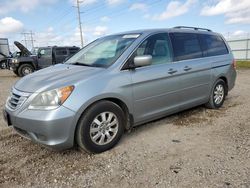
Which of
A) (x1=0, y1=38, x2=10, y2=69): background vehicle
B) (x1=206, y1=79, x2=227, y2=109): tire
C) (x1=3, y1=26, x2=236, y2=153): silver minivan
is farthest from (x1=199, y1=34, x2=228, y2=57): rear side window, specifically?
(x1=0, y1=38, x2=10, y2=69): background vehicle

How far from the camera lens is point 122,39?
4219 millimetres

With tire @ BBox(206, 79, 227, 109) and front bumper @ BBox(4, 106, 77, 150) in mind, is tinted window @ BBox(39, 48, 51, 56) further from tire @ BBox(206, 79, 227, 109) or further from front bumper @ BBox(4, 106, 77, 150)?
front bumper @ BBox(4, 106, 77, 150)

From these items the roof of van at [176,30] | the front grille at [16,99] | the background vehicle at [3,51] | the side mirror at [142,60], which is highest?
the background vehicle at [3,51]

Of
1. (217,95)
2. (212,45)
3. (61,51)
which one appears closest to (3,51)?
(61,51)

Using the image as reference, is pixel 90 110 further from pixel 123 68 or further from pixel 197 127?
pixel 197 127

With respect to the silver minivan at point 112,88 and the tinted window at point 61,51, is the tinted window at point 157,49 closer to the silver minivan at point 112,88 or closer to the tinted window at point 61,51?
the silver minivan at point 112,88

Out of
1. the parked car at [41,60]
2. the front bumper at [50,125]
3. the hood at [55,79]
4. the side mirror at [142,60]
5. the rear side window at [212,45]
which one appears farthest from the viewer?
the parked car at [41,60]

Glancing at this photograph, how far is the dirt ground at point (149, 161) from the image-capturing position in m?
2.84

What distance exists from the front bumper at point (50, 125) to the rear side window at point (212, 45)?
10.6 feet

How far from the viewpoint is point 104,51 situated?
4.16 metres

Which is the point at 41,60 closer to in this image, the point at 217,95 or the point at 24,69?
the point at 24,69

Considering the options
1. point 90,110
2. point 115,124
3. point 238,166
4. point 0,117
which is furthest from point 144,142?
point 0,117

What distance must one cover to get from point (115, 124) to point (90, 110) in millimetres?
514

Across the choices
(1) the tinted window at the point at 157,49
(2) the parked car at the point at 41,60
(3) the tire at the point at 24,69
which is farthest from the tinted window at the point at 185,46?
(3) the tire at the point at 24,69
